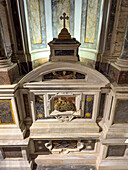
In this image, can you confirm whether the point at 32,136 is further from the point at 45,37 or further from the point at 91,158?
the point at 45,37

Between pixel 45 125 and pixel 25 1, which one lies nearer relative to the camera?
pixel 45 125

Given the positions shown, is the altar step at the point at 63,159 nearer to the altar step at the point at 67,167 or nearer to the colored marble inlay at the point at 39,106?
the altar step at the point at 67,167

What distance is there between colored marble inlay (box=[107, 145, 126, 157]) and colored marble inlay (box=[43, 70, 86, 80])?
2291mm

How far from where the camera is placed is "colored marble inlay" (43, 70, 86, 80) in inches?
126

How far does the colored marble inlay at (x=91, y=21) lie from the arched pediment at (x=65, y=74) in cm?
205

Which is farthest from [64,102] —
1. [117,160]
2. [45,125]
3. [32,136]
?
[117,160]

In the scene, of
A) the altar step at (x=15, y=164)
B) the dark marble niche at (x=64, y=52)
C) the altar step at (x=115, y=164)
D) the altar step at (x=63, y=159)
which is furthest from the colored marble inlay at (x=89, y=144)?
the dark marble niche at (x=64, y=52)

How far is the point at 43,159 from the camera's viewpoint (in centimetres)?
396

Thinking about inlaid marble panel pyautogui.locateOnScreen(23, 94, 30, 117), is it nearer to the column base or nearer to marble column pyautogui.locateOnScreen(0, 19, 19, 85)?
marble column pyautogui.locateOnScreen(0, 19, 19, 85)

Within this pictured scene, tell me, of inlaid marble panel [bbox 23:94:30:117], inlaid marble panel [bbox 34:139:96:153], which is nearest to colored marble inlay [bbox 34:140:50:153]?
inlaid marble panel [bbox 34:139:96:153]

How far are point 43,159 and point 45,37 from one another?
439 centimetres

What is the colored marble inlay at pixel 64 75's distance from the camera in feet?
10.5

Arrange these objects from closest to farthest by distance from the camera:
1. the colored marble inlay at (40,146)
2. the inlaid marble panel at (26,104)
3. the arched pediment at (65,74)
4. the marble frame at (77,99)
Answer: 1. the arched pediment at (65,74)
2. the marble frame at (77,99)
3. the inlaid marble panel at (26,104)
4. the colored marble inlay at (40,146)

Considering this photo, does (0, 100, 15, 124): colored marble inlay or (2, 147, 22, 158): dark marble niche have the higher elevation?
(0, 100, 15, 124): colored marble inlay
